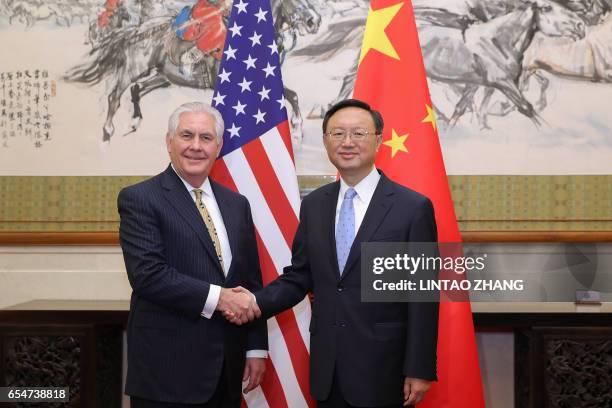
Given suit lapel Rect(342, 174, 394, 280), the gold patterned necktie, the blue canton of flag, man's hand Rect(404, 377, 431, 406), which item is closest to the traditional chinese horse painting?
the blue canton of flag

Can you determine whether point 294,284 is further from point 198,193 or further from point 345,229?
point 198,193

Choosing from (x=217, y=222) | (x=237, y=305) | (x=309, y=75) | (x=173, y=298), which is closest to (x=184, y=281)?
(x=173, y=298)

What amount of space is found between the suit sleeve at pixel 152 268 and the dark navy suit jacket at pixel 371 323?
435 millimetres

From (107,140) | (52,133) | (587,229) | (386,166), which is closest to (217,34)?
(107,140)

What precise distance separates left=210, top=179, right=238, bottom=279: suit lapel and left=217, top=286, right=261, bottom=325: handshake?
0.30 feet

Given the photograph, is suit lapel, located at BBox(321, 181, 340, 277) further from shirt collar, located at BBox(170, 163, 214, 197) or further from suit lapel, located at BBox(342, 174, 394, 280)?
shirt collar, located at BBox(170, 163, 214, 197)

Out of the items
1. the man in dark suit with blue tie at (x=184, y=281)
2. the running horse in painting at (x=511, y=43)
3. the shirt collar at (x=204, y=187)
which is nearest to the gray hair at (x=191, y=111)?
the man in dark suit with blue tie at (x=184, y=281)

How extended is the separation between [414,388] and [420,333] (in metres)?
0.19

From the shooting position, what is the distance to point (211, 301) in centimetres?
225

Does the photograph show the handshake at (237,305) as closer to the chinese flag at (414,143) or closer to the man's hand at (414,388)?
the man's hand at (414,388)

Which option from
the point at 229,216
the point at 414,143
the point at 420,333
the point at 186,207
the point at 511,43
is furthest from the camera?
the point at 511,43

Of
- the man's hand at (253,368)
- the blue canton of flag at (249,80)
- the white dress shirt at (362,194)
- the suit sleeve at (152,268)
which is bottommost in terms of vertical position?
the man's hand at (253,368)

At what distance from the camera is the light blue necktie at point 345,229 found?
2.26 m

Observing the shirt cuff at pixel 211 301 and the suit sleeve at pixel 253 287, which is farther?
the suit sleeve at pixel 253 287
